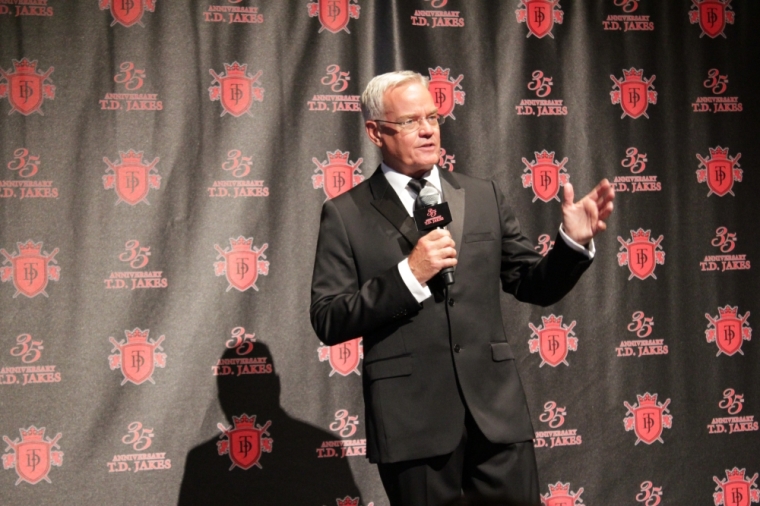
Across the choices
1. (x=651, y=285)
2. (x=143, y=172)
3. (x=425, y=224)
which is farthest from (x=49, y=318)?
(x=651, y=285)

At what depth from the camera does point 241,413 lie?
11.5 feet

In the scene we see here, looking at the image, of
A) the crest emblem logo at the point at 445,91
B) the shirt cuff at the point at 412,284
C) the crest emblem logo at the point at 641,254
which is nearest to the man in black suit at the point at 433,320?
the shirt cuff at the point at 412,284

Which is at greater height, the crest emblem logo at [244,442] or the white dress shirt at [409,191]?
the white dress shirt at [409,191]

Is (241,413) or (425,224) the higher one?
(425,224)

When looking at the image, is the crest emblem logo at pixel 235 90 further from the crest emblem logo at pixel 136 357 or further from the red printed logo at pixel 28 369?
the red printed logo at pixel 28 369

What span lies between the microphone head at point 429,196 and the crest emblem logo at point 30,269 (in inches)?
74.5

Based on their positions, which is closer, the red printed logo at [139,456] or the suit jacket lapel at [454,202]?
the suit jacket lapel at [454,202]

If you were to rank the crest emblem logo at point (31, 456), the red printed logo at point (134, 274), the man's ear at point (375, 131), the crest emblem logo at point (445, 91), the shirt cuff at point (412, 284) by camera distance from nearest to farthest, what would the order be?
the shirt cuff at point (412, 284) < the man's ear at point (375, 131) < the crest emblem logo at point (31, 456) < the red printed logo at point (134, 274) < the crest emblem logo at point (445, 91)

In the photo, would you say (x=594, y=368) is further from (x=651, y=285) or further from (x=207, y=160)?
(x=207, y=160)

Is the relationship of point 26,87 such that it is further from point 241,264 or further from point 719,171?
point 719,171

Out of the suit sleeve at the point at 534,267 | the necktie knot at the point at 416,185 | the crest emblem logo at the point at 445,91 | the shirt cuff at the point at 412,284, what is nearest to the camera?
the shirt cuff at the point at 412,284

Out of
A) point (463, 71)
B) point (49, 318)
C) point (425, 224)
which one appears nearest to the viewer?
point (425, 224)

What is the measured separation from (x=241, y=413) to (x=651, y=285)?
1.98m

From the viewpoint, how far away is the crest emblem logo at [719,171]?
3924mm
